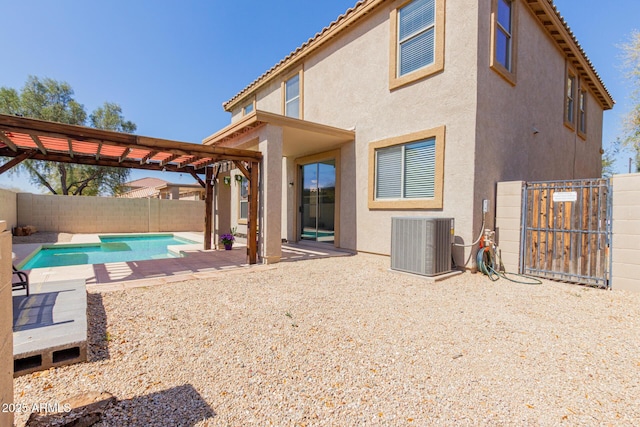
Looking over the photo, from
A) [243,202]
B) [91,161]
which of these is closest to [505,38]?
[243,202]

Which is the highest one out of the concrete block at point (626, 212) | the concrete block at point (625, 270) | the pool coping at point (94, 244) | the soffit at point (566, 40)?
the soffit at point (566, 40)

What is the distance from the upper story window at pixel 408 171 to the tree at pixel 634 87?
14.8 metres

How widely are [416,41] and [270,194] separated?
5.60 meters

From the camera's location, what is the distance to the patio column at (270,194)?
747 cm

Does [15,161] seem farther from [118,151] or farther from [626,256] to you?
[626,256]

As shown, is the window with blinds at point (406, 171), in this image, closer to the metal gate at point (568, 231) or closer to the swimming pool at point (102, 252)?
the metal gate at point (568, 231)

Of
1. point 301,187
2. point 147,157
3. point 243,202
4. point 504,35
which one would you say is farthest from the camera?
point 243,202

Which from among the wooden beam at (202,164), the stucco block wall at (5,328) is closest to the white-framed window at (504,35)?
the wooden beam at (202,164)

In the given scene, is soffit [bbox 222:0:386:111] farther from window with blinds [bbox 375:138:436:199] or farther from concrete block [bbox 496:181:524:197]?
concrete block [bbox 496:181:524:197]

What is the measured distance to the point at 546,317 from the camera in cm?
423

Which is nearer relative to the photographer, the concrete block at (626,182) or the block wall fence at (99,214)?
the concrete block at (626,182)

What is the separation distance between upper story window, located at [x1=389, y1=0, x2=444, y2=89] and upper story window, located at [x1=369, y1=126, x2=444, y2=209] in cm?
162

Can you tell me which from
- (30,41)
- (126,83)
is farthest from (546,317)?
(126,83)

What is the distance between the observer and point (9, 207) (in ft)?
44.9
